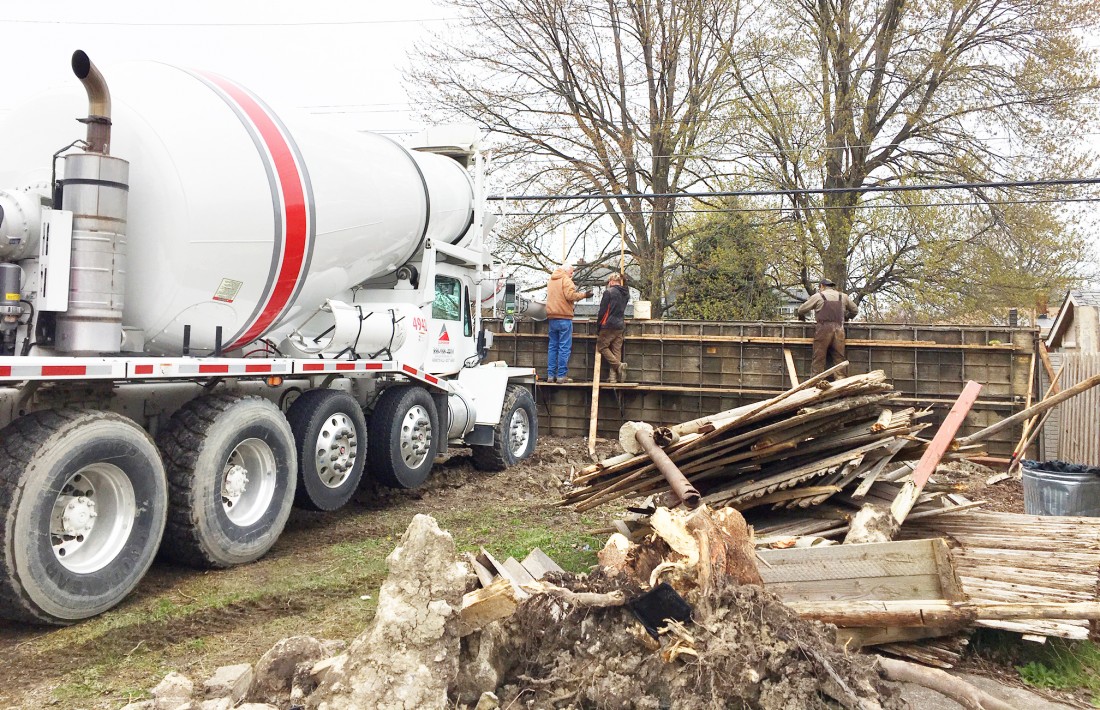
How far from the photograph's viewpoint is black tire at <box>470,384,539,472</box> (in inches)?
428

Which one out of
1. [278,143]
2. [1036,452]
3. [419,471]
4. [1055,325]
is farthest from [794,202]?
[278,143]

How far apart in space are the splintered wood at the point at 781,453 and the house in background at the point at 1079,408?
544 cm

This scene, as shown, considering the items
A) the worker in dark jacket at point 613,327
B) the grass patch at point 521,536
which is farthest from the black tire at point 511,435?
the worker in dark jacket at point 613,327

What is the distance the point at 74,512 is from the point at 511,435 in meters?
6.83

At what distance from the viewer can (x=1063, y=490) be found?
291 inches

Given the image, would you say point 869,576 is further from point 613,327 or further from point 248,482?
point 613,327

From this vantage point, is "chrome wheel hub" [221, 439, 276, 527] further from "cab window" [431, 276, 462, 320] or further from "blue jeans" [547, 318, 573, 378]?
"blue jeans" [547, 318, 573, 378]

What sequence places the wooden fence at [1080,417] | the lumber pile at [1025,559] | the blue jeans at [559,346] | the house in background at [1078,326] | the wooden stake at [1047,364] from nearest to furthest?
the lumber pile at [1025,559], the wooden fence at [1080,417], the wooden stake at [1047,364], the house in background at [1078,326], the blue jeans at [559,346]

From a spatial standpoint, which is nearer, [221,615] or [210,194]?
[221,615]

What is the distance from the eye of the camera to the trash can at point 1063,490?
732 cm

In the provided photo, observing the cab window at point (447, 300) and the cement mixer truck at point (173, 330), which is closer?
the cement mixer truck at point (173, 330)

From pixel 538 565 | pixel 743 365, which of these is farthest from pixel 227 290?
pixel 743 365

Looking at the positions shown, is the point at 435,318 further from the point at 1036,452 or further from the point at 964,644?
the point at 1036,452

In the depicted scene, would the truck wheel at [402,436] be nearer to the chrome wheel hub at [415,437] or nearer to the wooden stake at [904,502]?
the chrome wheel hub at [415,437]
